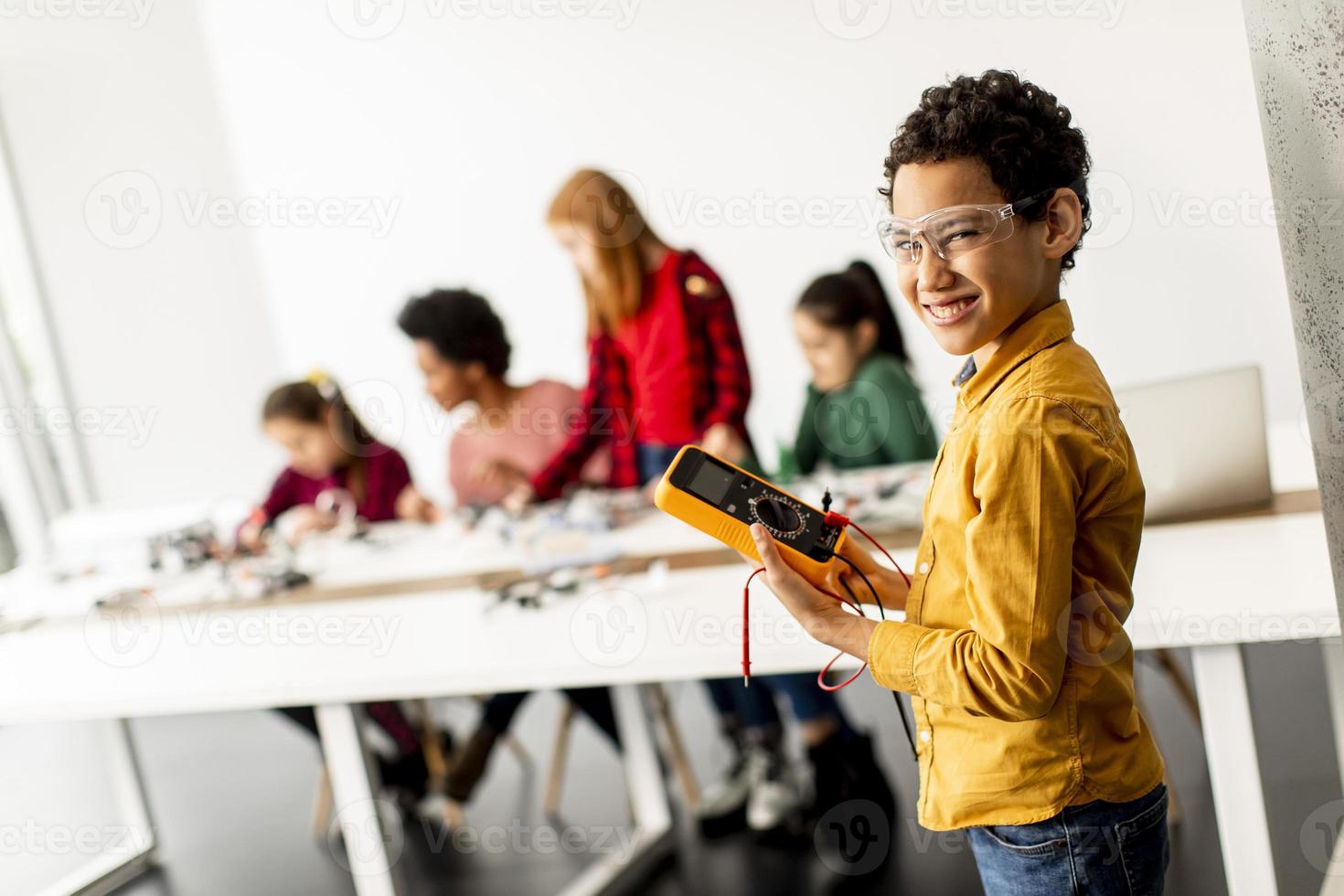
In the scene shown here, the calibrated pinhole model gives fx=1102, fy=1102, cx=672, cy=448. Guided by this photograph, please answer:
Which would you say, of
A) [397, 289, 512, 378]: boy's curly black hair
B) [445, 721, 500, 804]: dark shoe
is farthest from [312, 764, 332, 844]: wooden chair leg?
[397, 289, 512, 378]: boy's curly black hair

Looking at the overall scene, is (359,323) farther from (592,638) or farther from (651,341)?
(592,638)

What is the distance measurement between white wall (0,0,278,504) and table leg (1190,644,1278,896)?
5047 millimetres

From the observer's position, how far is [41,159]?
533 cm

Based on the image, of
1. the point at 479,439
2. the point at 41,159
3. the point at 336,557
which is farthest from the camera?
the point at 41,159

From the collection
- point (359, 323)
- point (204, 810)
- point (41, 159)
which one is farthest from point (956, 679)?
point (41, 159)

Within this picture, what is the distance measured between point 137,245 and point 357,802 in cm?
421

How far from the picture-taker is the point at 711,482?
1.30 m

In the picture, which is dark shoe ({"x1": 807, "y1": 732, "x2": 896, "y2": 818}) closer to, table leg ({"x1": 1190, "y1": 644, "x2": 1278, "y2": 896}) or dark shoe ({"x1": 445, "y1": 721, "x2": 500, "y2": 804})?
dark shoe ({"x1": 445, "y1": 721, "x2": 500, "y2": 804})

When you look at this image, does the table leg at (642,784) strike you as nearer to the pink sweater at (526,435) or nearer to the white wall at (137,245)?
the pink sweater at (526,435)

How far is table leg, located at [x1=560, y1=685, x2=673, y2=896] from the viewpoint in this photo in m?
2.69

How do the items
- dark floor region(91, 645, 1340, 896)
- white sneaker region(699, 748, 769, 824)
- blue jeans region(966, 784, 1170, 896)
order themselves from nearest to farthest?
blue jeans region(966, 784, 1170, 896)
dark floor region(91, 645, 1340, 896)
white sneaker region(699, 748, 769, 824)

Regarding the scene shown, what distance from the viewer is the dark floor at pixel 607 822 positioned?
2.39 metres

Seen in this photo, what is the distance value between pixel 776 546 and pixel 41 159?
5415 millimetres

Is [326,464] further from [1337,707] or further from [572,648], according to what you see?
[1337,707]
